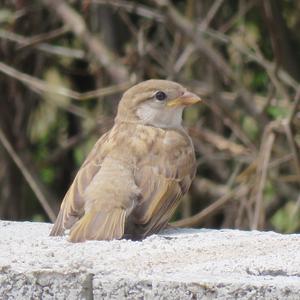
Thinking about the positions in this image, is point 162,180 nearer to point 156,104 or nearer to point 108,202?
point 108,202

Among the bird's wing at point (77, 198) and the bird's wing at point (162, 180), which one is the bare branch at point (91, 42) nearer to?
the bird's wing at point (162, 180)

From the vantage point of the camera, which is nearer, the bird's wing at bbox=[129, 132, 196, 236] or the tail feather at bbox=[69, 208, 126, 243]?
the tail feather at bbox=[69, 208, 126, 243]

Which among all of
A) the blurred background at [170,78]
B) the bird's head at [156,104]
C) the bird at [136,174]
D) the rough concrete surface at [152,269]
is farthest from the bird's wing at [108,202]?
the blurred background at [170,78]

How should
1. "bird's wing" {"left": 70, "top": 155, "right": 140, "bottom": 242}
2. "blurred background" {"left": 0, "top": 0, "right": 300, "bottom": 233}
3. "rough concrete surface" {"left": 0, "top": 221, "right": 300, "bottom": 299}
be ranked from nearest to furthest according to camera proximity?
"rough concrete surface" {"left": 0, "top": 221, "right": 300, "bottom": 299} < "bird's wing" {"left": 70, "top": 155, "right": 140, "bottom": 242} < "blurred background" {"left": 0, "top": 0, "right": 300, "bottom": 233}

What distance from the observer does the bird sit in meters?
4.59

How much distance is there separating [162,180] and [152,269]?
1.77 m

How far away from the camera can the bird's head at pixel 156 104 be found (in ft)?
19.0

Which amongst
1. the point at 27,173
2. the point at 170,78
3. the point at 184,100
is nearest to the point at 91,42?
the point at 170,78

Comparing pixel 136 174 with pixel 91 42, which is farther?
pixel 91 42

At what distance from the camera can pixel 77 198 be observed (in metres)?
4.82

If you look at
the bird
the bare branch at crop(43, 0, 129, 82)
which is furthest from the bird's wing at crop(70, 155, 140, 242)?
the bare branch at crop(43, 0, 129, 82)

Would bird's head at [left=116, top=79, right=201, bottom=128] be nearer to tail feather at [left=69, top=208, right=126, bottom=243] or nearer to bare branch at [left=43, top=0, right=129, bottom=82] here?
tail feather at [left=69, top=208, right=126, bottom=243]

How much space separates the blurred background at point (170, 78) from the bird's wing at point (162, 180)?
135cm

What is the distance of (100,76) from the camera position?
8117 millimetres
